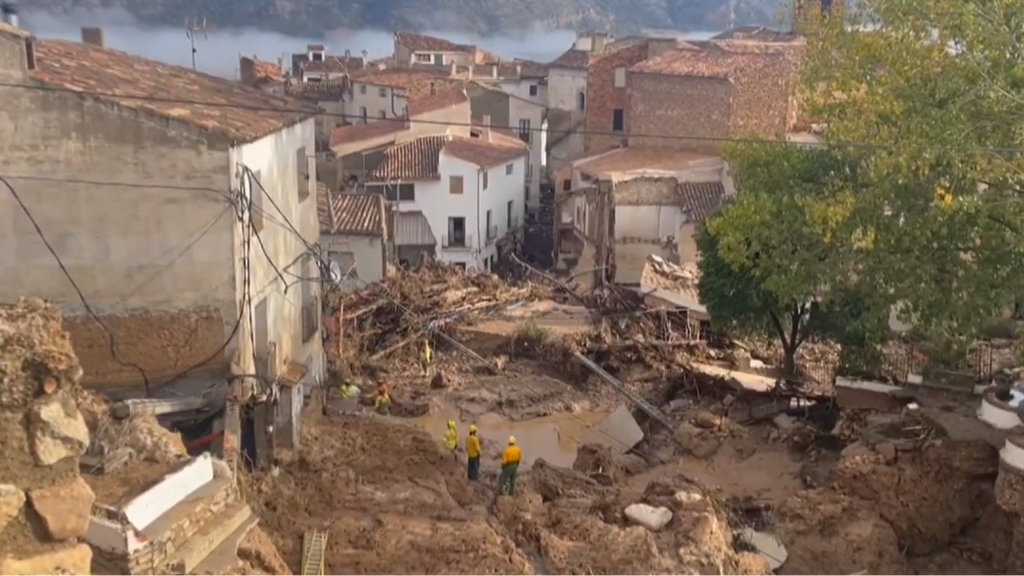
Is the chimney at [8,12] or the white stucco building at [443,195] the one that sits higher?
the chimney at [8,12]

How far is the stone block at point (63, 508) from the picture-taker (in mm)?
7875

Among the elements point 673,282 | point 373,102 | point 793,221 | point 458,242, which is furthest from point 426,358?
point 373,102

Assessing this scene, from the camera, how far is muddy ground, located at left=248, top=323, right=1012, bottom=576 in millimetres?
13453

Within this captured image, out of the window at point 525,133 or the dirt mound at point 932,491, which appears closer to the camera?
the dirt mound at point 932,491

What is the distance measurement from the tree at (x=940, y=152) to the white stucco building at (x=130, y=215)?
1005 centimetres

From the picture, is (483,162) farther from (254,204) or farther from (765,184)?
(254,204)

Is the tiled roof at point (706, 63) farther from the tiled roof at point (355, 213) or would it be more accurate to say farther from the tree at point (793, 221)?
the tree at point (793, 221)

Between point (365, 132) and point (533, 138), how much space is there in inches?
493

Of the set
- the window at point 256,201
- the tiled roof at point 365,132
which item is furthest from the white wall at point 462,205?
the window at point 256,201

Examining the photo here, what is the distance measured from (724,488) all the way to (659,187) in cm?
2336

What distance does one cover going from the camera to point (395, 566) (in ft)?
42.0

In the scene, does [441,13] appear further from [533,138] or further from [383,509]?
[383,509]

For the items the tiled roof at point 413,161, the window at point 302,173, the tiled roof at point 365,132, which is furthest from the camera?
the tiled roof at point 365,132

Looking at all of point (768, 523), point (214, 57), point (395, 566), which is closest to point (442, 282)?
point (768, 523)
